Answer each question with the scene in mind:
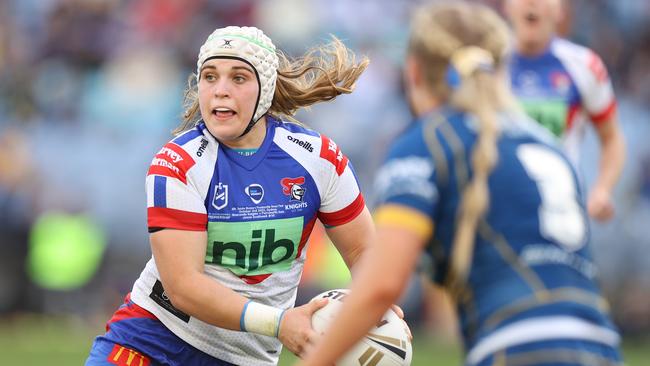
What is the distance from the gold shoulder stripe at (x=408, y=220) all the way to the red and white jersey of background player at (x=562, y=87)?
470 centimetres

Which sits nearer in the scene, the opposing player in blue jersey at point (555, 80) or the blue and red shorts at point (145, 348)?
the blue and red shorts at point (145, 348)

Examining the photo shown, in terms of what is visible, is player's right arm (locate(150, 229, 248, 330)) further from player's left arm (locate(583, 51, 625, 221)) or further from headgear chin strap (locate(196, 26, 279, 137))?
player's left arm (locate(583, 51, 625, 221))

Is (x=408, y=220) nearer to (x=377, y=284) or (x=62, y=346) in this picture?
(x=377, y=284)

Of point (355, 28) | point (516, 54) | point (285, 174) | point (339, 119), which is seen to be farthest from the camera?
point (355, 28)

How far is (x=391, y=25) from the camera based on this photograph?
1594cm

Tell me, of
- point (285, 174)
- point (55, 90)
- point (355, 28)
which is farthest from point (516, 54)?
point (55, 90)

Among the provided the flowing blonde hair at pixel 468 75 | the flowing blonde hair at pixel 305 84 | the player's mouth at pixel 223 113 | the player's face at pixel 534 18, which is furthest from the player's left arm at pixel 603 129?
the flowing blonde hair at pixel 468 75

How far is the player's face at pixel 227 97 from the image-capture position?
5.29 metres

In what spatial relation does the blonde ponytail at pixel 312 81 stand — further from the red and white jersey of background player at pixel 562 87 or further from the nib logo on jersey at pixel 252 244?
the red and white jersey of background player at pixel 562 87

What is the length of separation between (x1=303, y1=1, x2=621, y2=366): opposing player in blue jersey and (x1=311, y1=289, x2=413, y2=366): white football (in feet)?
3.61

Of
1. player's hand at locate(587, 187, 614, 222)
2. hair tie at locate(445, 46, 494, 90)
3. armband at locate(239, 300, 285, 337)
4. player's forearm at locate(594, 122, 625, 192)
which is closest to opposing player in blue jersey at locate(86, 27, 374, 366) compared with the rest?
armband at locate(239, 300, 285, 337)

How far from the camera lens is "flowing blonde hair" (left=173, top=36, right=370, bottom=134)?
5.68 metres

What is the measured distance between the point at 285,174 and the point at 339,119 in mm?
9564

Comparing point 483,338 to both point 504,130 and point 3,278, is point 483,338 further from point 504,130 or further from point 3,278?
point 3,278
